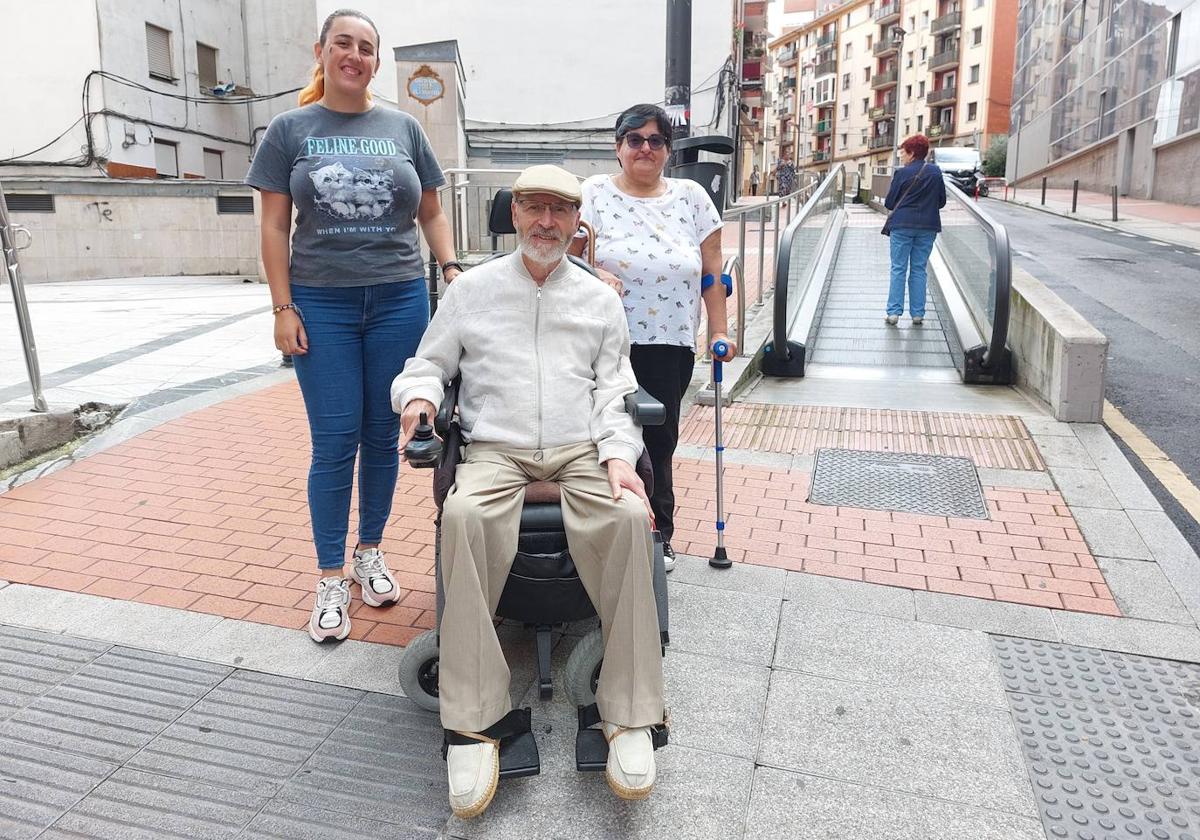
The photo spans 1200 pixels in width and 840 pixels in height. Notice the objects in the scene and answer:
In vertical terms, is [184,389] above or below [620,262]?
below

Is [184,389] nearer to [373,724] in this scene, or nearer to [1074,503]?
[373,724]

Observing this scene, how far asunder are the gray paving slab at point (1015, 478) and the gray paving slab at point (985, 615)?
1516 mm

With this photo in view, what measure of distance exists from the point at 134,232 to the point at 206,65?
27.0ft

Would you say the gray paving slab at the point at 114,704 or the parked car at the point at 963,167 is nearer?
the gray paving slab at the point at 114,704

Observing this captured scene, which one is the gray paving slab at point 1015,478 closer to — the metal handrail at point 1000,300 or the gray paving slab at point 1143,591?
the gray paving slab at point 1143,591

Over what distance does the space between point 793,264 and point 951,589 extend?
5102 millimetres

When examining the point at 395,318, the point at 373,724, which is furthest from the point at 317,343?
the point at 373,724

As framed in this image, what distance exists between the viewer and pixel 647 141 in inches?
129

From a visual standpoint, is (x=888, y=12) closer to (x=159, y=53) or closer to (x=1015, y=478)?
(x=159, y=53)

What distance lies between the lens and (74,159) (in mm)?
19375

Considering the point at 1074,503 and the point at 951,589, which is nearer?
the point at 951,589

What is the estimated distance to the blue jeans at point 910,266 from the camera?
29.0 feet

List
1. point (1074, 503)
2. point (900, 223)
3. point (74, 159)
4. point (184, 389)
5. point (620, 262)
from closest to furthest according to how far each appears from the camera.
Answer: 1. point (620, 262)
2. point (1074, 503)
3. point (184, 389)
4. point (900, 223)
5. point (74, 159)

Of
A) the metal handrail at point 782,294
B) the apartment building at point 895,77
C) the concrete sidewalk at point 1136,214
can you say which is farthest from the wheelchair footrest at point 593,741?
the apartment building at point 895,77
